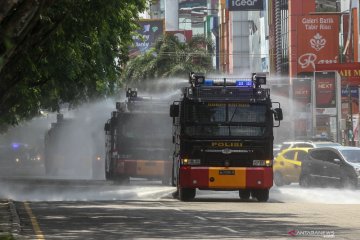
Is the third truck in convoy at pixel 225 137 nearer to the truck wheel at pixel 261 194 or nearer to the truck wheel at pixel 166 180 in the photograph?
the truck wheel at pixel 261 194

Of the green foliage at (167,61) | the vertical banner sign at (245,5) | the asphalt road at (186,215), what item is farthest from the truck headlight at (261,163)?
the vertical banner sign at (245,5)

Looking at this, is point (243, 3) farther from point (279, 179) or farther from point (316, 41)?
point (279, 179)

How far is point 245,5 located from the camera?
102m

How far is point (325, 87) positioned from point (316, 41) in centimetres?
1517

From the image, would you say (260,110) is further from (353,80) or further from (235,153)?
(353,80)

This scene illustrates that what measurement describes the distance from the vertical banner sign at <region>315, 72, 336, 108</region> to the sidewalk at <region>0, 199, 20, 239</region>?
4681cm

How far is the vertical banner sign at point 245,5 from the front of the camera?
4003 inches

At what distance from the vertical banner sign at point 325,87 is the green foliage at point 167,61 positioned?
8.45 meters

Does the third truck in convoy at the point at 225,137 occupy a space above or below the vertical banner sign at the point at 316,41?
below

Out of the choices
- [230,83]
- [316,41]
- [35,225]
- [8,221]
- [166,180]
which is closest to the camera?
[35,225]

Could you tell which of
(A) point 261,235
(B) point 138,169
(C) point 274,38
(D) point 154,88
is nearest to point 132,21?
(A) point 261,235

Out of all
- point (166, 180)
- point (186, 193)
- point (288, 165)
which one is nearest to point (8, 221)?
point (186, 193)

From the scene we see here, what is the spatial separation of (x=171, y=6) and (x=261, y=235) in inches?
5822

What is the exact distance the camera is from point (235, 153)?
1187 inches
